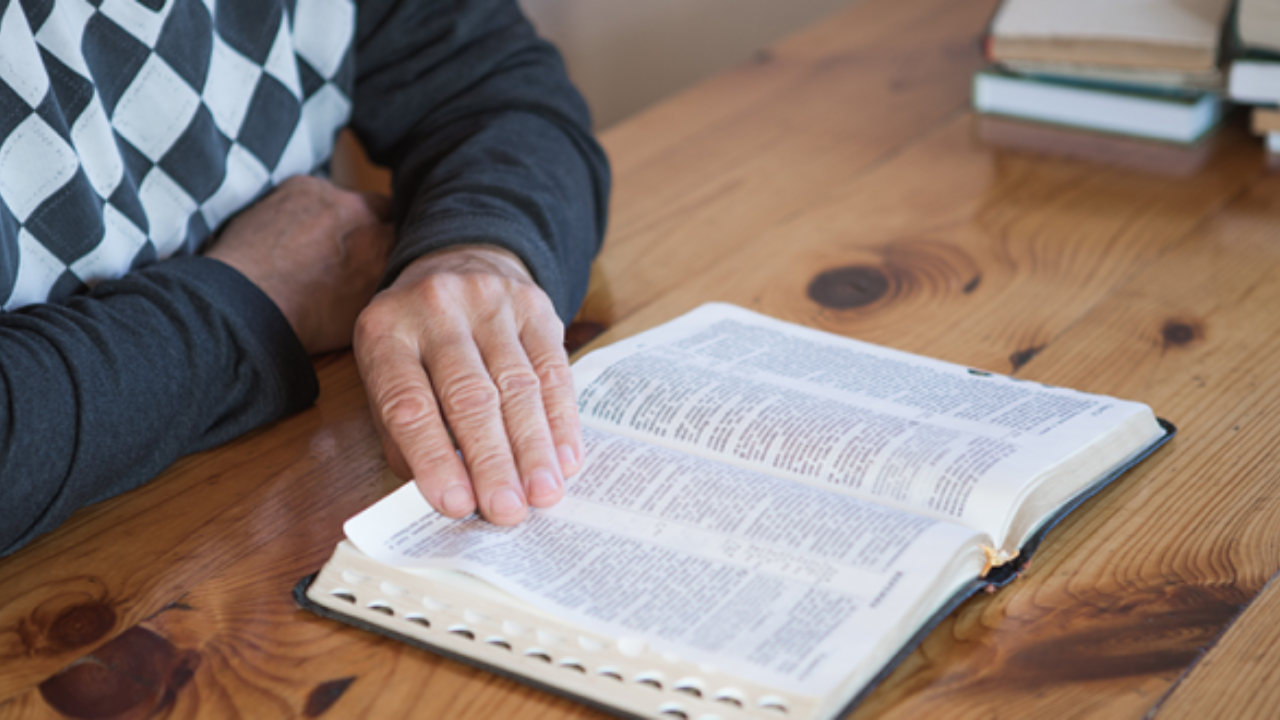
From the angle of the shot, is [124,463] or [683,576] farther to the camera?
[124,463]

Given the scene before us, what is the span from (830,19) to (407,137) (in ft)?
2.31

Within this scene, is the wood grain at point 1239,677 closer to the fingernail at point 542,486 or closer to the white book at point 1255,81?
the fingernail at point 542,486

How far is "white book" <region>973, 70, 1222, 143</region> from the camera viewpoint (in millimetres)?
1103

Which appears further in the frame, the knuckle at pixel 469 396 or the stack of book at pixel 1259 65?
the stack of book at pixel 1259 65

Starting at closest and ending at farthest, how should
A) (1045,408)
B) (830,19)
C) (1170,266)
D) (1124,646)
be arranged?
1. (1124,646)
2. (1045,408)
3. (1170,266)
4. (830,19)

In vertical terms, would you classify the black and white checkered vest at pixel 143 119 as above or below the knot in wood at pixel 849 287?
above

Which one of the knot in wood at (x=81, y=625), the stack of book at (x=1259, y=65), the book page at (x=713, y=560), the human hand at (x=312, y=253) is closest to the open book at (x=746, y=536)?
the book page at (x=713, y=560)

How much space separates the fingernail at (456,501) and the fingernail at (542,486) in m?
0.03

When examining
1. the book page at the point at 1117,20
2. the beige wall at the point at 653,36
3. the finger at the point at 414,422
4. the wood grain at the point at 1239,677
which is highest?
the book page at the point at 1117,20

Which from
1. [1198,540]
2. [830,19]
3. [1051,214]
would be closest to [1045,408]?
[1198,540]

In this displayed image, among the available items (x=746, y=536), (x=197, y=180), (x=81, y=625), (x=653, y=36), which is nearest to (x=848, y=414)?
(x=746, y=536)

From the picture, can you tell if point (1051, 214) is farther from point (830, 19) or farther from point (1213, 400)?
point (830, 19)

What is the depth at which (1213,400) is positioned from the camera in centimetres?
71

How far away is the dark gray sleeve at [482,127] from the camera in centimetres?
85
